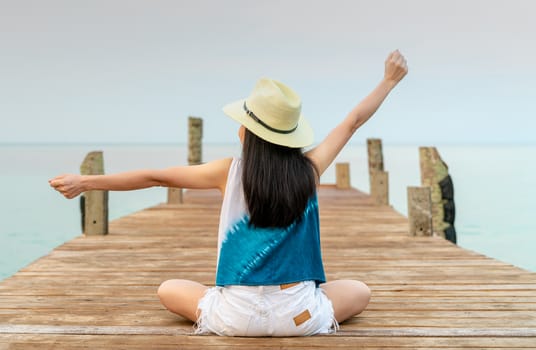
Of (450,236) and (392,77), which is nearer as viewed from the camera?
(392,77)

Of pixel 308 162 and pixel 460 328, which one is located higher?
Result: pixel 308 162

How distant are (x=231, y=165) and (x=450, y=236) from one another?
713 centimetres

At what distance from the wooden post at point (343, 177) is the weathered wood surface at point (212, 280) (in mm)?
6568

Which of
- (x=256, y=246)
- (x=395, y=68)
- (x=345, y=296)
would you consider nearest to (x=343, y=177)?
(x=345, y=296)

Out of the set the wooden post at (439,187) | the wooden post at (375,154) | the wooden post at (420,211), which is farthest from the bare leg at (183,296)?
the wooden post at (375,154)

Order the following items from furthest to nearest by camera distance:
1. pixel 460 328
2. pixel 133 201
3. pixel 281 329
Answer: pixel 133 201, pixel 460 328, pixel 281 329

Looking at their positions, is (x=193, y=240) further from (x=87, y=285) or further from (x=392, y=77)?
Result: (x=392, y=77)

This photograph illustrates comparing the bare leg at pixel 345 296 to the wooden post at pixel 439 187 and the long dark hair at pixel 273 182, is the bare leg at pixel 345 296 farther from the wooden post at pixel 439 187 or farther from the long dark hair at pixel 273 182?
the wooden post at pixel 439 187

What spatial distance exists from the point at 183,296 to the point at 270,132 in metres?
1.11

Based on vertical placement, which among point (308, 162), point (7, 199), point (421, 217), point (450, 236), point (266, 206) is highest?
point (308, 162)

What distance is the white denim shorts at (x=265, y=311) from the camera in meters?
3.32

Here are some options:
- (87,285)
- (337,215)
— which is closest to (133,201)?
(337,215)

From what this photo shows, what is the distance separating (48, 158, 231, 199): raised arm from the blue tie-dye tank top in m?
0.08

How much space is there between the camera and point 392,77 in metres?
3.59
